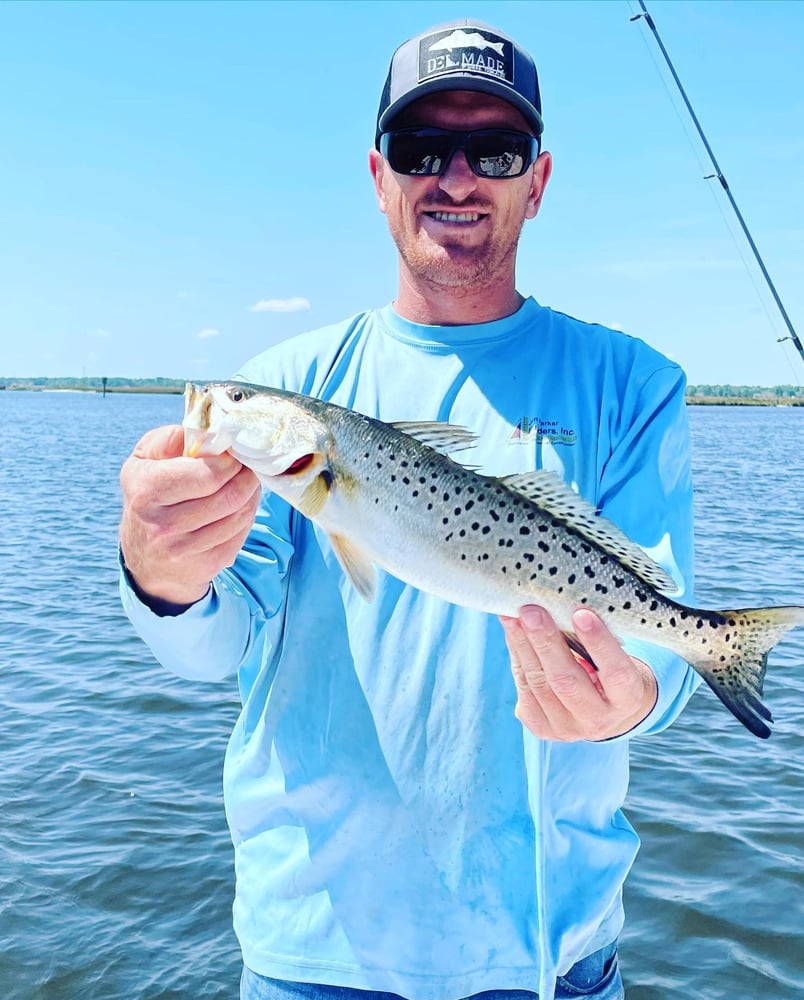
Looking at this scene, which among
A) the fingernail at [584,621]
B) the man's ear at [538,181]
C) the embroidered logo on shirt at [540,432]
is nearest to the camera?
the fingernail at [584,621]

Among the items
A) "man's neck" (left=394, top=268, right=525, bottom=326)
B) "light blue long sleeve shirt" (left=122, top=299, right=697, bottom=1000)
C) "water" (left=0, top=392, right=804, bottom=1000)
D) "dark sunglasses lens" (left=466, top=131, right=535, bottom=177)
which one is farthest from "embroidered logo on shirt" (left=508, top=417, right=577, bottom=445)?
"water" (left=0, top=392, right=804, bottom=1000)

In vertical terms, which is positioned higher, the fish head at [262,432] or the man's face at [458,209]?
the man's face at [458,209]

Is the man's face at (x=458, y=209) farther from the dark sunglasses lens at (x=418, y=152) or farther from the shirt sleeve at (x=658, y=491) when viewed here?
the shirt sleeve at (x=658, y=491)

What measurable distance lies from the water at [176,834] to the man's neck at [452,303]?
5.66 m

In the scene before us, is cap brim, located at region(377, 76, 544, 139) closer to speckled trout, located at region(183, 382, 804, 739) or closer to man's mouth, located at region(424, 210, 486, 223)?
man's mouth, located at region(424, 210, 486, 223)

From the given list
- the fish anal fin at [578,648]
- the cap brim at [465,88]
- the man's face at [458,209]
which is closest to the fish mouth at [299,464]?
the man's face at [458,209]

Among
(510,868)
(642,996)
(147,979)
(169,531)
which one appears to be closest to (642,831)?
(642,996)

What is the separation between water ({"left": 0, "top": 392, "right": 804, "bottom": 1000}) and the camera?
23.5 feet

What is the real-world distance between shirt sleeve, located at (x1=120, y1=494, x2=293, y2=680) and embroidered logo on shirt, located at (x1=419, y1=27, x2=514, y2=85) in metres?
1.76

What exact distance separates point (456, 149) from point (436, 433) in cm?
116

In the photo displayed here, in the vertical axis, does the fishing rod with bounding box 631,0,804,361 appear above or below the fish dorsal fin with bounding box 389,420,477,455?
above

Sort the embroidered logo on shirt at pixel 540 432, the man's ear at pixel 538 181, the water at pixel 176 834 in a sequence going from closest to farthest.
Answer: the embroidered logo on shirt at pixel 540 432
the man's ear at pixel 538 181
the water at pixel 176 834

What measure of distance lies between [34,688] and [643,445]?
1093cm

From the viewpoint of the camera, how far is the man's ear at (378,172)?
12.7 feet
